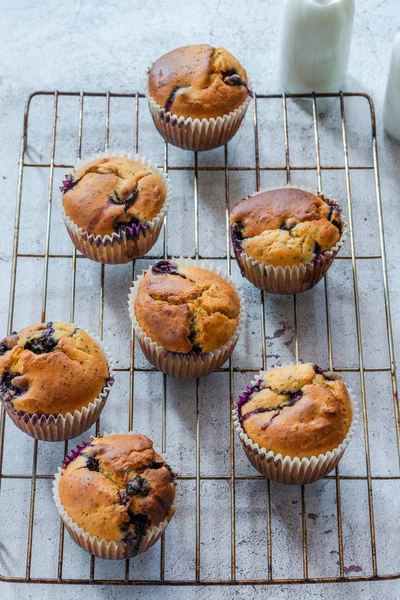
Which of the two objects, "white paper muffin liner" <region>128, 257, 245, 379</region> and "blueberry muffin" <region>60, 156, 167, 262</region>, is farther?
"blueberry muffin" <region>60, 156, 167, 262</region>

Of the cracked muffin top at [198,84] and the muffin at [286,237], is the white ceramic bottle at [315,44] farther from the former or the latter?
the muffin at [286,237]

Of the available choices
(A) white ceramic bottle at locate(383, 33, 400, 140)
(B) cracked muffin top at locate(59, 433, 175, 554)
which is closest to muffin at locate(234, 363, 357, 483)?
(B) cracked muffin top at locate(59, 433, 175, 554)

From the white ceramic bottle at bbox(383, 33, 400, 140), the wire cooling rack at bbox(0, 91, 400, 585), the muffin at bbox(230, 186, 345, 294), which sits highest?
the white ceramic bottle at bbox(383, 33, 400, 140)

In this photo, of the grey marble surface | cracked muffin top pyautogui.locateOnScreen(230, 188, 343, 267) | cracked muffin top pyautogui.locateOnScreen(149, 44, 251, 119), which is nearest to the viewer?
the grey marble surface

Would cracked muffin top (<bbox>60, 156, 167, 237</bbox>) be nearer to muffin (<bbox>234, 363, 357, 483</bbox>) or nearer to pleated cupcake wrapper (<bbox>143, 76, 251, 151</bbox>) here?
pleated cupcake wrapper (<bbox>143, 76, 251, 151</bbox>)

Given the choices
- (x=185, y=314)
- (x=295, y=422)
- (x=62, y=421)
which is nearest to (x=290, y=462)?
(x=295, y=422)

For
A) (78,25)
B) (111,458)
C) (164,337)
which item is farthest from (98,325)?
(78,25)

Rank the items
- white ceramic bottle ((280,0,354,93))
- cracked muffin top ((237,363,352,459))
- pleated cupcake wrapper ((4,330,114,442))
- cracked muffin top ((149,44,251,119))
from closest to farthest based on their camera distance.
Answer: cracked muffin top ((237,363,352,459)) < pleated cupcake wrapper ((4,330,114,442)) < cracked muffin top ((149,44,251,119)) < white ceramic bottle ((280,0,354,93))
